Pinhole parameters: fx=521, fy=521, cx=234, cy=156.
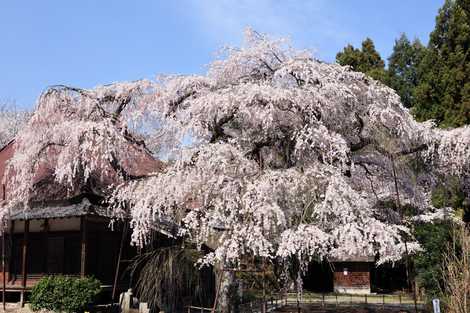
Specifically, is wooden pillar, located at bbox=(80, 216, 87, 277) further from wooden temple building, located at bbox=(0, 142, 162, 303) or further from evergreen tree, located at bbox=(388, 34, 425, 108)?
evergreen tree, located at bbox=(388, 34, 425, 108)

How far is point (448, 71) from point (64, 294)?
19766 mm

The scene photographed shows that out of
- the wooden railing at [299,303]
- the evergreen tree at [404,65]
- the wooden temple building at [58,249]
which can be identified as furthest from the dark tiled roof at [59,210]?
the evergreen tree at [404,65]

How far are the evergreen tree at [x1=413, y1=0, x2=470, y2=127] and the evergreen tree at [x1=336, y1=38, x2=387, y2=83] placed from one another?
6.17 meters

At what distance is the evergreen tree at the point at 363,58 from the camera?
32875 millimetres

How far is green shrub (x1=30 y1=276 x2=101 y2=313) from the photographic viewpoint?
16125 mm

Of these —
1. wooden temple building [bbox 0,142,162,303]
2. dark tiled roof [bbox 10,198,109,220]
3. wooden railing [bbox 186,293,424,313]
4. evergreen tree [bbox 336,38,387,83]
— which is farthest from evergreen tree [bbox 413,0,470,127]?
dark tiled roof [bbox 10,198,109,220]

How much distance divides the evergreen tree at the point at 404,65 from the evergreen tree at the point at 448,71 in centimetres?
884

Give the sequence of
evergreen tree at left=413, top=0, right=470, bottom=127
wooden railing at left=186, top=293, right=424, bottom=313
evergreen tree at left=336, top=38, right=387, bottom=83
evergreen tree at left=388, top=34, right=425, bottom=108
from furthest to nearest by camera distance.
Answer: evergreen tree at left=388, top=34, right=425, bottom=108 < evergreen tree at left=336, top=38, right=387, bottom=83 < evergreen tree at left=413, top=0, right=470, bottom=127 < wooden railing at left=186, top=293, right=424, bottom=313

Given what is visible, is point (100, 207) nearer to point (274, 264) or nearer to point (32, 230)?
point (32, 230)

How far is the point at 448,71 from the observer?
82.2 feet

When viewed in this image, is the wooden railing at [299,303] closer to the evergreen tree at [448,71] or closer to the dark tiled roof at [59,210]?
the dark tiled roof at [59,210]

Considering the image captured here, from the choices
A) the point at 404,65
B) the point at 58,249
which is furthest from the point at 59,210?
the point at 404,65

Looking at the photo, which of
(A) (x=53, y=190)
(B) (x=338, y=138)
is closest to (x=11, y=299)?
(A) (x=53, y=190)

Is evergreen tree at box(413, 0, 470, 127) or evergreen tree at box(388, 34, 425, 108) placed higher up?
evergreen tree at box(388, 34, 425, 108)
